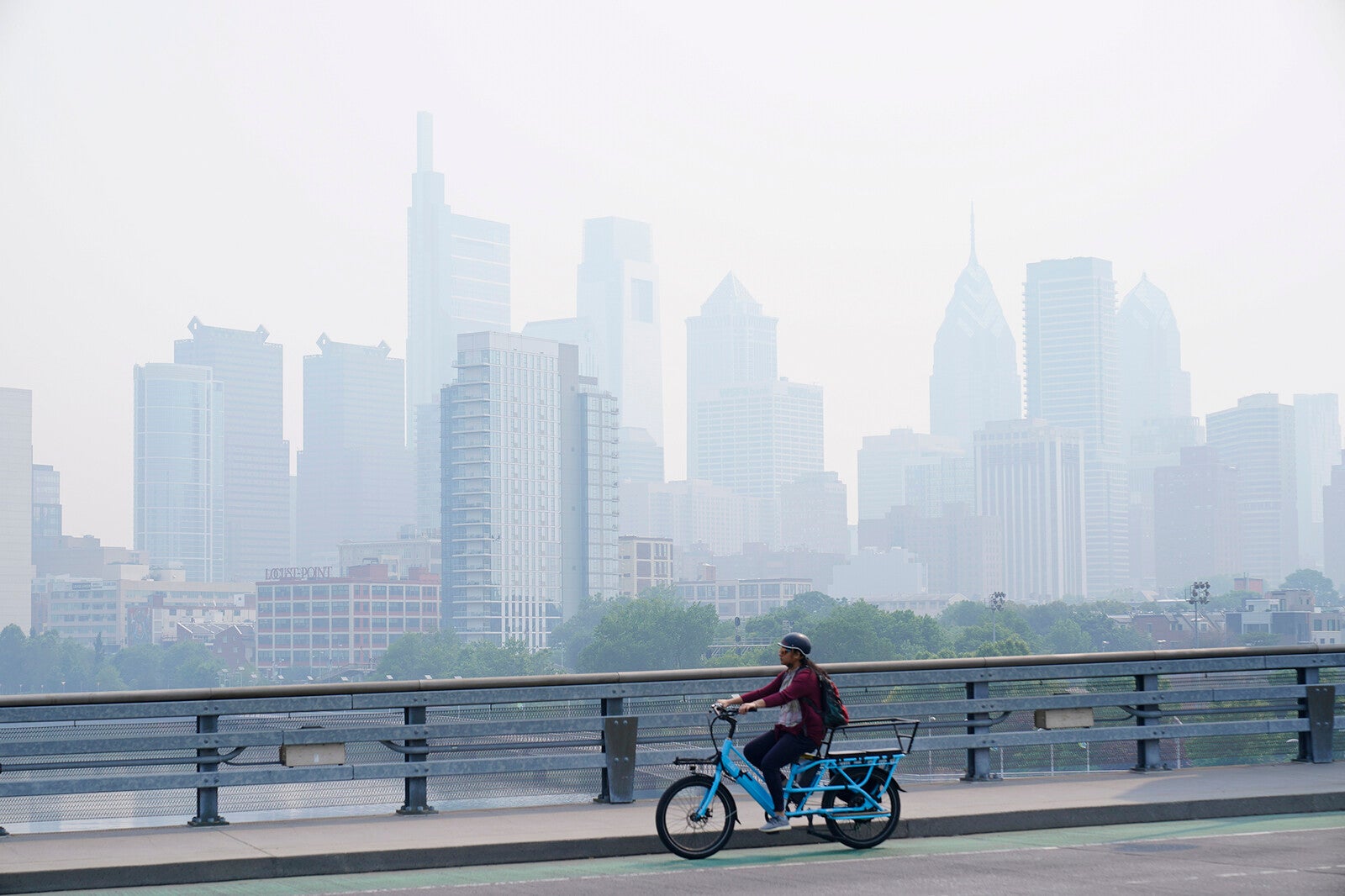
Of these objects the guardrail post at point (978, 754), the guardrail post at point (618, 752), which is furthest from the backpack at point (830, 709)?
the guardrail post at point (978, 754)

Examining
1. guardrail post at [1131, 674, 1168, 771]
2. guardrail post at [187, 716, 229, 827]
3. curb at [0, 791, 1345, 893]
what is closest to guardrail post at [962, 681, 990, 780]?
guardrail post at [1131, 674, 1168, 771]

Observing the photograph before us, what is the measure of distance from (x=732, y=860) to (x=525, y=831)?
1.84 metres

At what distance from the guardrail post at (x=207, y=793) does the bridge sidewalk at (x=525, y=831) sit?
0.16 meters

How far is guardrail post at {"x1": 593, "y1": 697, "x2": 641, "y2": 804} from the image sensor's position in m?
14.7

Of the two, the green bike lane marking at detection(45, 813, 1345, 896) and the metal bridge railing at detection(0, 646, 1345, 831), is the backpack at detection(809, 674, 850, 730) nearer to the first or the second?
the green bike lane marking at detection(45, 813, 1345, 896)

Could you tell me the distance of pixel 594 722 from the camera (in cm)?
1459

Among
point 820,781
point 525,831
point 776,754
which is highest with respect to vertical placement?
point 776,754

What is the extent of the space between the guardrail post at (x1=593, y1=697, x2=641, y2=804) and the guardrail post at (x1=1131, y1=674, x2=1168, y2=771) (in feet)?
18.4

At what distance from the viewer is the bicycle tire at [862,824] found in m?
12.7

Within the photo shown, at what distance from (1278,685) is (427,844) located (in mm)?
9742

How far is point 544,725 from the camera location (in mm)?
14477

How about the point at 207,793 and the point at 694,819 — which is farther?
the point at 207,793

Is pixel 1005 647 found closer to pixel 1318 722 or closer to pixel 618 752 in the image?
pixel 1318 722

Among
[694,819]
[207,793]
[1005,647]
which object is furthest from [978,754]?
[1005,647]
